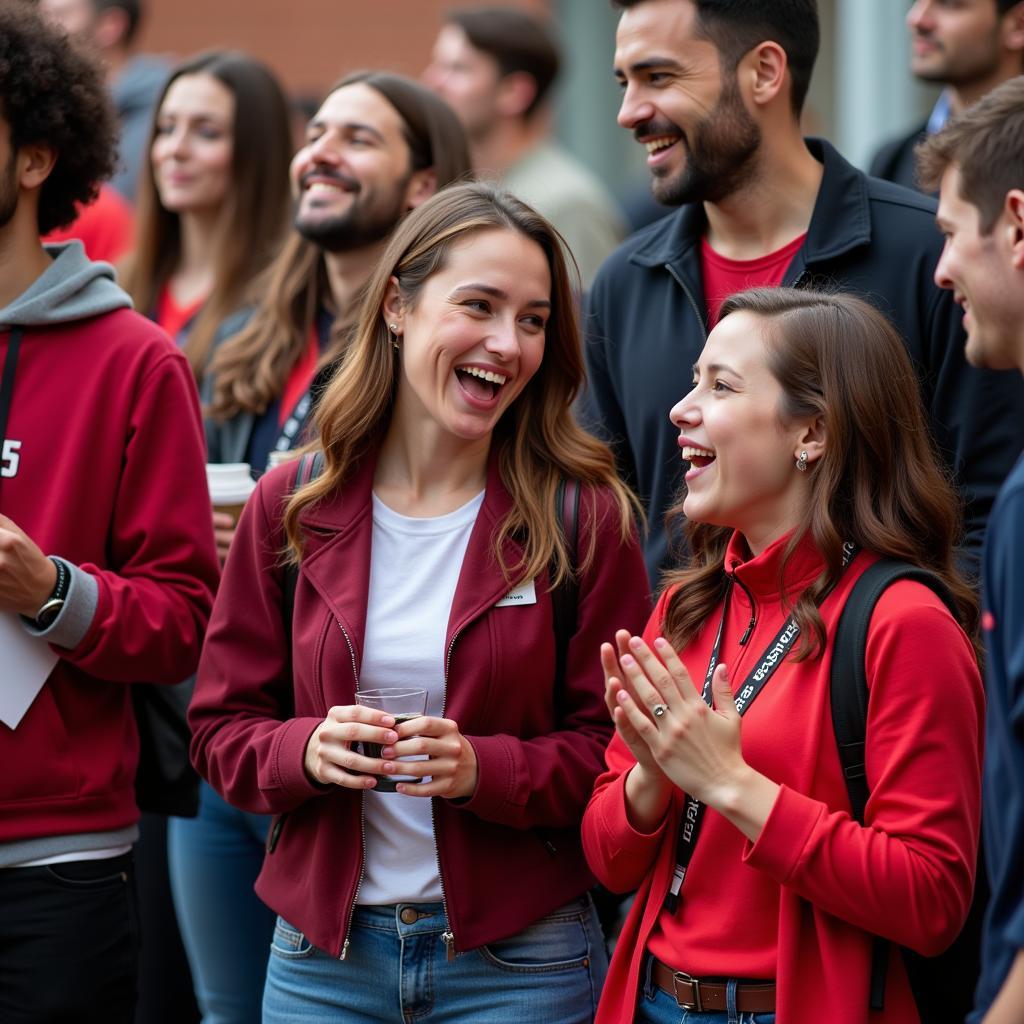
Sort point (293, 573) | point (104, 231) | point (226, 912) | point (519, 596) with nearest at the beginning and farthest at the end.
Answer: point (519, 596)
point (293, 573)
point (226, 912)
point (104, 231)

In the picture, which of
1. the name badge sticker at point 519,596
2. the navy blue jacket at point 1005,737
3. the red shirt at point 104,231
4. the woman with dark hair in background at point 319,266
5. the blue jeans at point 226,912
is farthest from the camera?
the red shirt at point 104,231

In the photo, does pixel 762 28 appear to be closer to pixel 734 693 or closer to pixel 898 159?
pixel 898 159

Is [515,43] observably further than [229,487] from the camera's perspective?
Yes

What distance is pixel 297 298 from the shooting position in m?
4.91

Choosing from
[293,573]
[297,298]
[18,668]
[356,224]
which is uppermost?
[356,224]

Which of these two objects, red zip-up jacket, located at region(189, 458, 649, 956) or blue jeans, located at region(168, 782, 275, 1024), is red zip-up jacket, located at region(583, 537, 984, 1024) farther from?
blue jeans, located at region(168, 782, 275, 1024)

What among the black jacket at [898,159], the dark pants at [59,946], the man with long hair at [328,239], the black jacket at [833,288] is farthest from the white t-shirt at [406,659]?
the black jacket at [898,159]

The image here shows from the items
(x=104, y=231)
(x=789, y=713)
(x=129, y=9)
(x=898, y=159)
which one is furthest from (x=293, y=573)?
(x=129, y=9)

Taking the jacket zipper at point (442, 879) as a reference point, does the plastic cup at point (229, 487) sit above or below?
above

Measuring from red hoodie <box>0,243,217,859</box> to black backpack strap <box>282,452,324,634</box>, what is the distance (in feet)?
0.93

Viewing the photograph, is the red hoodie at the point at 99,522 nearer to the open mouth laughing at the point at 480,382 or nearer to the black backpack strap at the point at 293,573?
the black backpack strap at the point at 293,573

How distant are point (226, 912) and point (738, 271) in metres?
2.13

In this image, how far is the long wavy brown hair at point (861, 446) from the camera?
2855mm

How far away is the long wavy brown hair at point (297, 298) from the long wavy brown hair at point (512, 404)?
117cm
